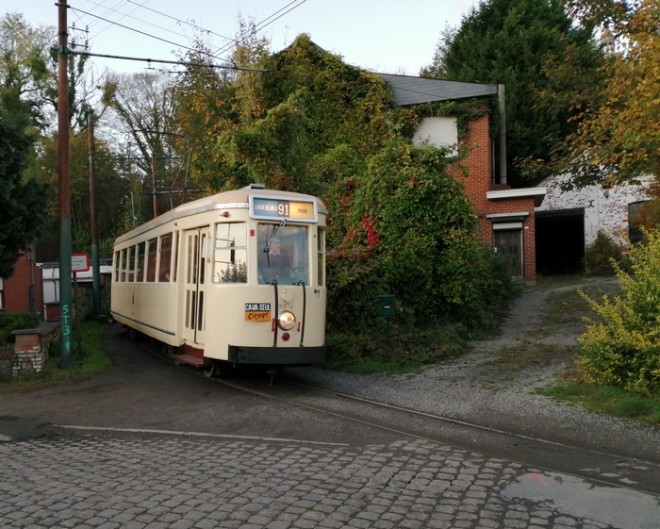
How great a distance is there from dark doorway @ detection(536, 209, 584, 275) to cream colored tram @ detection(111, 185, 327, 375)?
21654 mm

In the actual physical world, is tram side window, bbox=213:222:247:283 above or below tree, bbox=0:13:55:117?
below

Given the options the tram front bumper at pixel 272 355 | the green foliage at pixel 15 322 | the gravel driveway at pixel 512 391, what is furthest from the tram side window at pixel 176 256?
the green foliage at pixel 15 322

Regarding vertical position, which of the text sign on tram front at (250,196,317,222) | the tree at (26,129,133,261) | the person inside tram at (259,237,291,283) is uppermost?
the tree at (26,129,133,261)

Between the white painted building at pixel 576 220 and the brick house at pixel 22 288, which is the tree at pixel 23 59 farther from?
the white painted building at pixel 576 220

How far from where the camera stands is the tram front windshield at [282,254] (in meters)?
10.4

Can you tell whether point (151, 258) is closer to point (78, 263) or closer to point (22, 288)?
point (78, 263)

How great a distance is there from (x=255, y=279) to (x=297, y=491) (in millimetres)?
4882

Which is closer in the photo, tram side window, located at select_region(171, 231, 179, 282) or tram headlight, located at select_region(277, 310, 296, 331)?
tram headlight, located at select_region(277, 310, 296, 331)

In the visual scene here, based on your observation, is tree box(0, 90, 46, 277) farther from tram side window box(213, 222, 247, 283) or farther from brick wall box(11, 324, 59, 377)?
tram side window box(213, 222, 247, 283)

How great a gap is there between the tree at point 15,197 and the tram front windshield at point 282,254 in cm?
620

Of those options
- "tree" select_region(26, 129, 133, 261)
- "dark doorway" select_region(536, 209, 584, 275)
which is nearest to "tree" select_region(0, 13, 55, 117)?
"tree" select_region(26, 129, 133, 261)

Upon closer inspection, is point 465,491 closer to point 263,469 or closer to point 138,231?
point 263,469

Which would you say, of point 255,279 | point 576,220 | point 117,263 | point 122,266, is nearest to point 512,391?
point 255,279

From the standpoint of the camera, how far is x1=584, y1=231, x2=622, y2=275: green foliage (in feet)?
86.5
